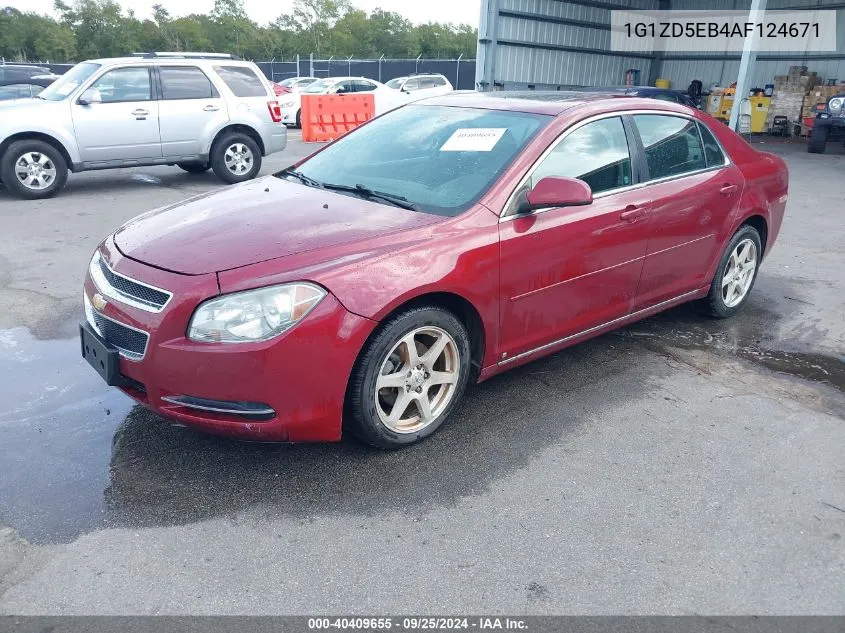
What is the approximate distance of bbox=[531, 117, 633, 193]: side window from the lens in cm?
370

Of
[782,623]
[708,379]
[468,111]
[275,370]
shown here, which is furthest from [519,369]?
[782,623]

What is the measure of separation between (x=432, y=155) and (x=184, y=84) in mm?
7214

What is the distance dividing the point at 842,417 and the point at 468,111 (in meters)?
2.66

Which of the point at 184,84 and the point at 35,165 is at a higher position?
the point at 184,84

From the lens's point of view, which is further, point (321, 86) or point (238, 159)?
point (321, 86)

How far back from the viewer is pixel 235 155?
10500 mm

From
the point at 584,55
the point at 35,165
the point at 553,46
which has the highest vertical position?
the point at 553,46

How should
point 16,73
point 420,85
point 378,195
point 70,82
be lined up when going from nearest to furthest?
point 378,195, point 70,82, point 16,73, point 420,85

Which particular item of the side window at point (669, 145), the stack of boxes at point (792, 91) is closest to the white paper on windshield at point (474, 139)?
the side window at point (669, 145)

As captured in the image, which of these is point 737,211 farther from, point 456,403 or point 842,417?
point 456,403

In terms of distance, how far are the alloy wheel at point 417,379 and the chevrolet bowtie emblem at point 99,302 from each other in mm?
1262

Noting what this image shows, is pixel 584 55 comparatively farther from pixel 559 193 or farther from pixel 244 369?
pixel 244 369

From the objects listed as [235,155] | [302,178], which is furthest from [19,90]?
[302,178]

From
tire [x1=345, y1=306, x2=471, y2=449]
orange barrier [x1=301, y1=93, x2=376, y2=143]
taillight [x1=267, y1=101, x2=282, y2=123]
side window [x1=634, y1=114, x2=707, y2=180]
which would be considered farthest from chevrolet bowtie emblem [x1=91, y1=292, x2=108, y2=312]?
orange barrier [x1=301, y1=93, x2=376, y2=143]
